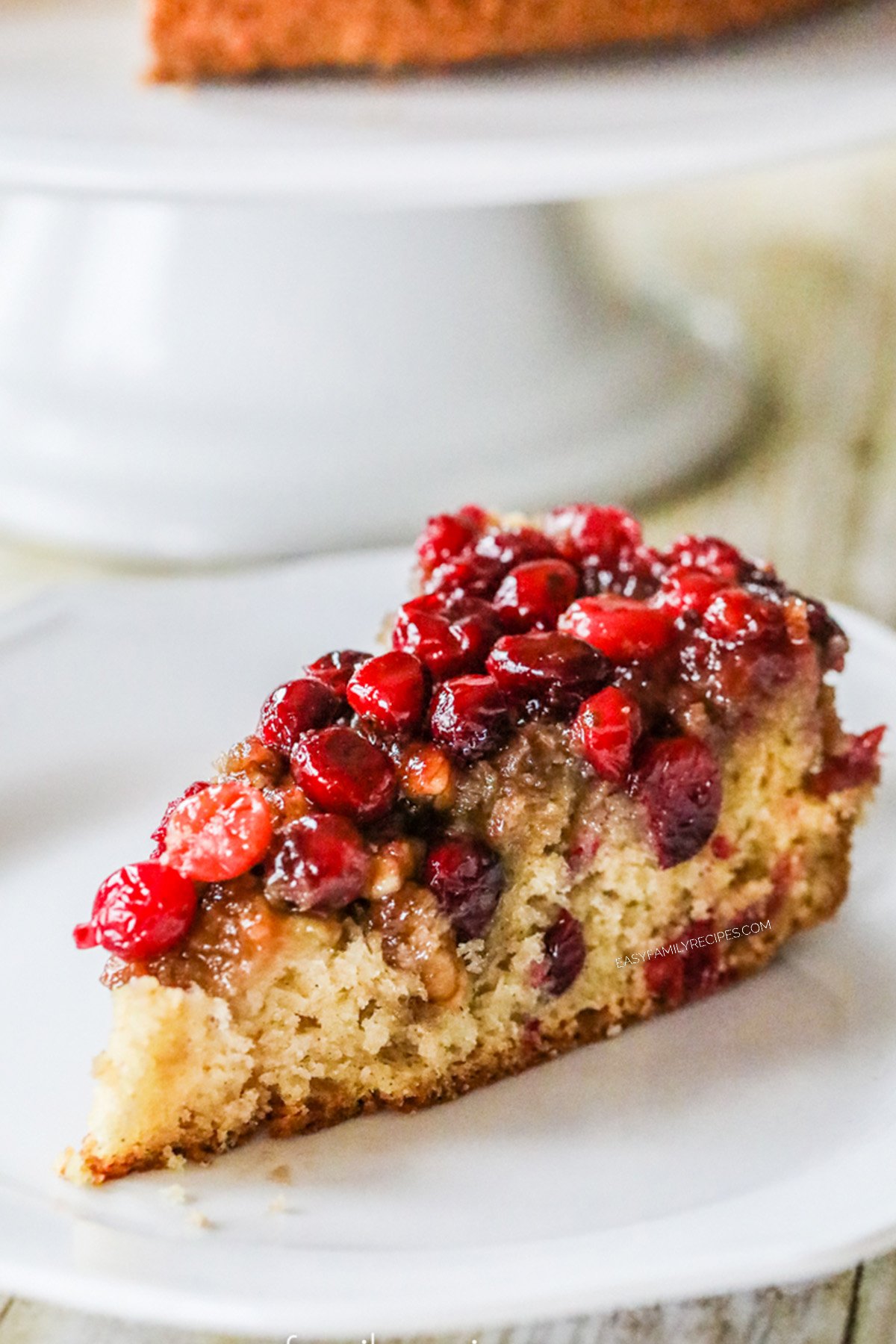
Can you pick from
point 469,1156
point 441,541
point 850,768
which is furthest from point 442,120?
point 469,1156

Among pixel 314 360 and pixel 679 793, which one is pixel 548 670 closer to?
pixel 679 793

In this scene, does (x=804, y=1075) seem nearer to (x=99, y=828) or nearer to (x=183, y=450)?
(x=99, y=828)

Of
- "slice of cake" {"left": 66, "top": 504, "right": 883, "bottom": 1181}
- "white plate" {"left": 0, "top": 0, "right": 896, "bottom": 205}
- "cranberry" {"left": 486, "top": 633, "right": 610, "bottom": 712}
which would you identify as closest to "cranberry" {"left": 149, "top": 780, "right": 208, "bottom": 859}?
"slice of cake" {"left": 66, "top": 504, "right": 883, "bottom": 1181}

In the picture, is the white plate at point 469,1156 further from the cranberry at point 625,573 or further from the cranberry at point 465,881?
the cranberry at point 625,573

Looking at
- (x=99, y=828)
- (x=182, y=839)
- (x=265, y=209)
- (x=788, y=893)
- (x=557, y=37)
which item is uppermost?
(x=557, y=37)

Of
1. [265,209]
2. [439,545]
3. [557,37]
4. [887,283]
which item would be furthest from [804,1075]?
[887,283]

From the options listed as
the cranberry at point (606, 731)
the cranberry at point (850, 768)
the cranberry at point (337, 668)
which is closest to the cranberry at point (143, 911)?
the cranberry at point (337, 668)

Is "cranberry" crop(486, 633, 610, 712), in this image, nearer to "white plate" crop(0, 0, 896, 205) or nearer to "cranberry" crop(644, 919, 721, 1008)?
"cranberry" crop(644, 919, 721, 1008)
